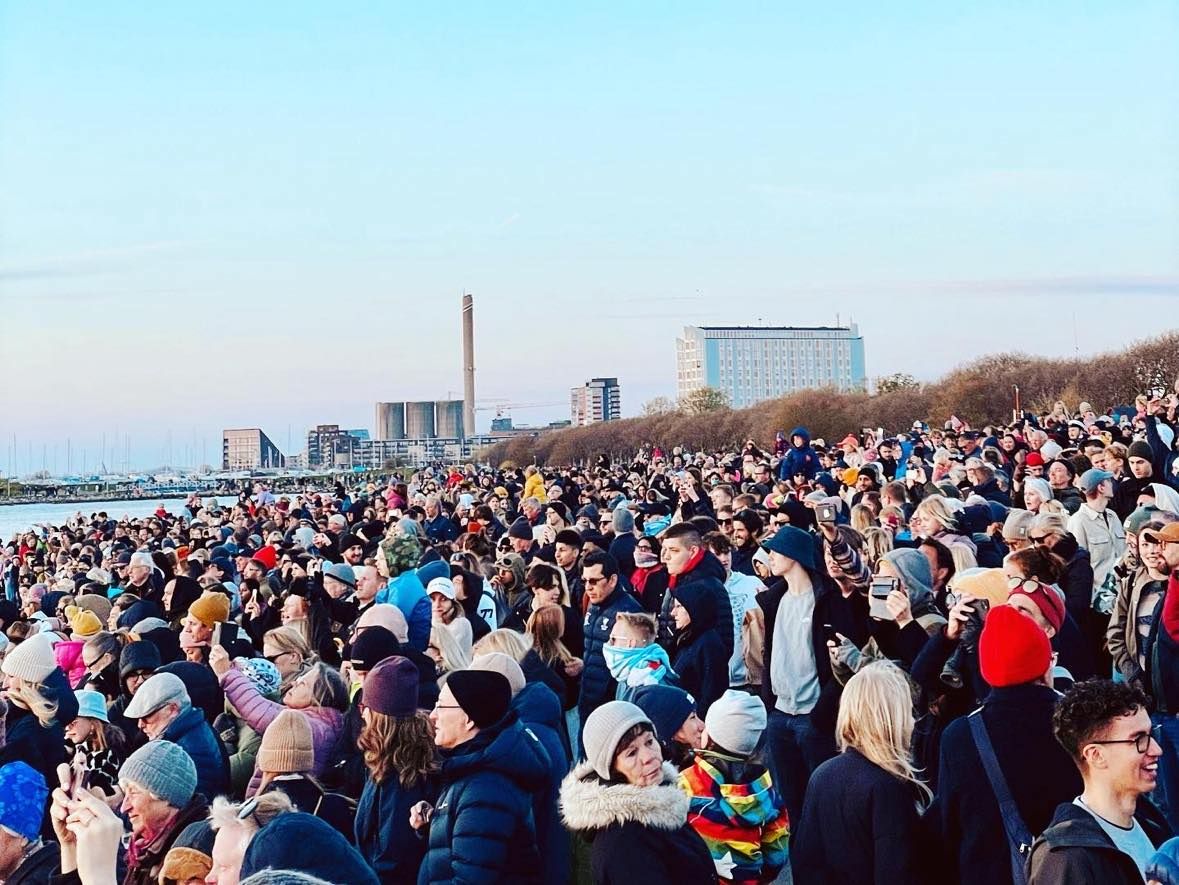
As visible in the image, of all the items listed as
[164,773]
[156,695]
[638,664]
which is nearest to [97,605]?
[156,695]

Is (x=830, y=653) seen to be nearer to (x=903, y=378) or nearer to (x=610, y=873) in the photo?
(x=610, y=873)

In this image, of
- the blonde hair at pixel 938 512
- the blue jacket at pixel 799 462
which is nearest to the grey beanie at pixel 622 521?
the blonde hair at pixel 938 512

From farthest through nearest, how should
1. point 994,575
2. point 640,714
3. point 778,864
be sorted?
1. point 994,575
2. point 778,864
3. point 640,714

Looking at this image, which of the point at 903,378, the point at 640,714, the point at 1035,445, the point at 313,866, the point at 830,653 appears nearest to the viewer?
the point at 313,866

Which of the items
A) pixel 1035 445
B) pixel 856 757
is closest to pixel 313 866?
pixel 856 757

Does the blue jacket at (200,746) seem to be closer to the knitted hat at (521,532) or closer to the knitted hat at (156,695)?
the knitted hat at (156,695)

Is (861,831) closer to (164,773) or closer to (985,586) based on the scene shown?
(985,586)

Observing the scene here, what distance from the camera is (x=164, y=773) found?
5.02 meters

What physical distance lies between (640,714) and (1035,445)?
11.7 m

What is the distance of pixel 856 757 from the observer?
15.4 feet

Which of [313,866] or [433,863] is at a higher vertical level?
[313,866]

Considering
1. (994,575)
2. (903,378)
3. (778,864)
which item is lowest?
(778,864)

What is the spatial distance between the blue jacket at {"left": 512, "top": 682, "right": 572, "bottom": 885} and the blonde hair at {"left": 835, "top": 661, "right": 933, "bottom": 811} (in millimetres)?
1207

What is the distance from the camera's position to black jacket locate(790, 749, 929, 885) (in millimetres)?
4547
